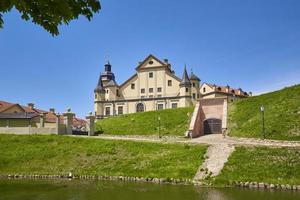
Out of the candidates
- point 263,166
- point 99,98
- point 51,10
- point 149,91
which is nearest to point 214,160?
point 263,166

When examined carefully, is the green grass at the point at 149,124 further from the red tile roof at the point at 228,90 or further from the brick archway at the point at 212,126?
the red tile roof at the point at 228,90

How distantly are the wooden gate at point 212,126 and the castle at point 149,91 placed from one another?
28.5m

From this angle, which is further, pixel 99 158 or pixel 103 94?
pixel 103 94

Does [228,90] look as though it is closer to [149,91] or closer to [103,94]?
[149,91]

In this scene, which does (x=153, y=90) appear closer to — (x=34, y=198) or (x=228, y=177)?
(x=228, y=177)

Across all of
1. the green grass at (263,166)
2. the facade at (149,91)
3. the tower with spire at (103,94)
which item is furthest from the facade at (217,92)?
the green grass at (263,166)

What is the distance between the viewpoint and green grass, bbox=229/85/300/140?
4406 centimetres

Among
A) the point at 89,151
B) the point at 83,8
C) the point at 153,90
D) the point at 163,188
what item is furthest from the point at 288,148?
the point at 153,90

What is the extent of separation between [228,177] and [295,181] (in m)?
5.12

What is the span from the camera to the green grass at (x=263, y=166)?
91.1 feet

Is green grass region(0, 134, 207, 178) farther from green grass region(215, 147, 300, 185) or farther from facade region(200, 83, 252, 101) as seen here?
facade region(200, 83, 252, 101)

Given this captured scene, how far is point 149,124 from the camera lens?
58.9m

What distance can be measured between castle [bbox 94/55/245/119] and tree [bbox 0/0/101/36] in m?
77.1

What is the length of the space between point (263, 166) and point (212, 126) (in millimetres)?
24800
